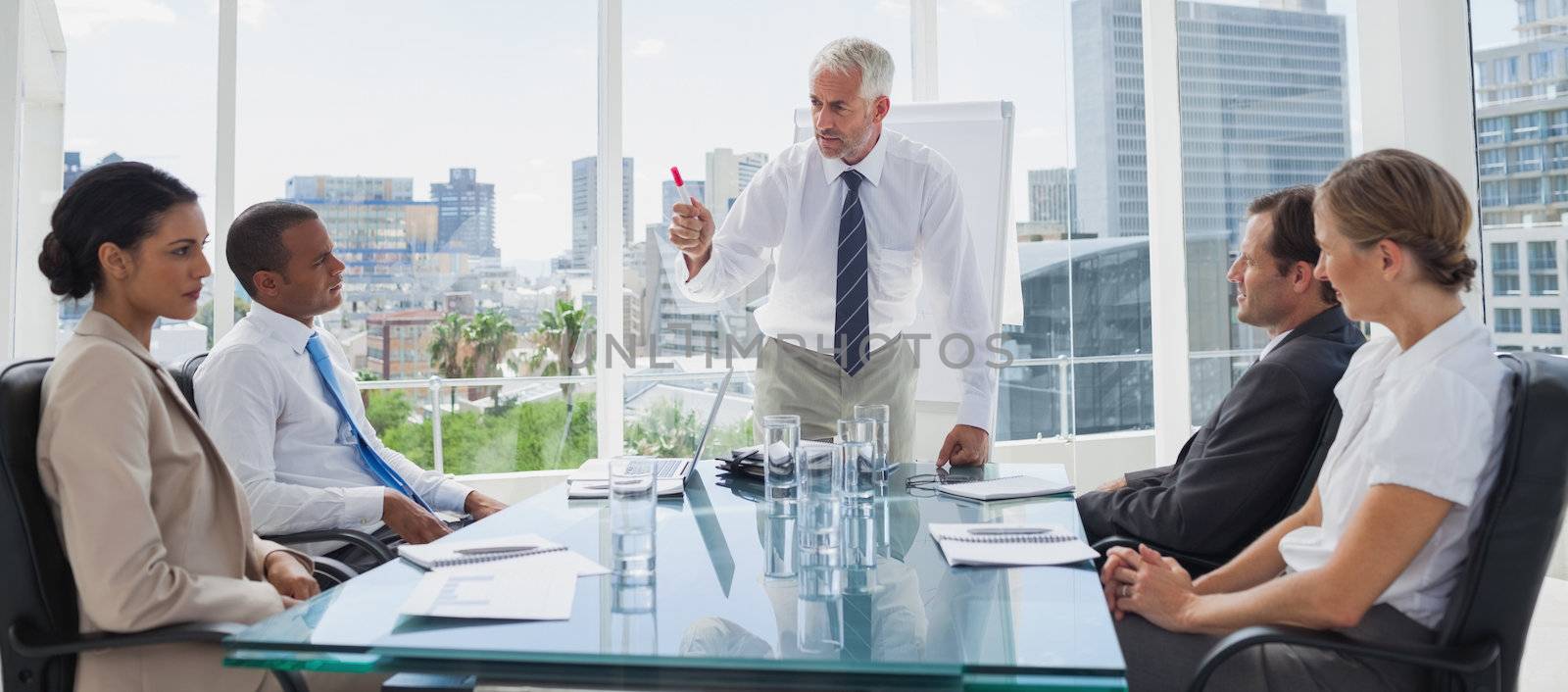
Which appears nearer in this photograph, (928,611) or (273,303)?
(928,611)

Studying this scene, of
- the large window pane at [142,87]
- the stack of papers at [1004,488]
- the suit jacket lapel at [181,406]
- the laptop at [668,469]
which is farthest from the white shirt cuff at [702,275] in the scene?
the large window pane at [142,87]

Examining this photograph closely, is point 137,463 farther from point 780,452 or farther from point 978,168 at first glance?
point 978,168

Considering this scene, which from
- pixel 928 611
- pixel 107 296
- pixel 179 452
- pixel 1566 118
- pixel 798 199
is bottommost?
pixel 928 611

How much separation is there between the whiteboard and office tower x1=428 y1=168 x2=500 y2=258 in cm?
166

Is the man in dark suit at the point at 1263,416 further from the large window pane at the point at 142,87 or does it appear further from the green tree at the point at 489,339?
the large window pane at the point at 142,87

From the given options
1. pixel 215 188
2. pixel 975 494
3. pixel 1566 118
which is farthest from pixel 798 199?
pixel 215 188

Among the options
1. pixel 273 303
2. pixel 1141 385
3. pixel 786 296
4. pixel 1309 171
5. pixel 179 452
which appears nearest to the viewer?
pixel 179 452

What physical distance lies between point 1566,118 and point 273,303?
376cm

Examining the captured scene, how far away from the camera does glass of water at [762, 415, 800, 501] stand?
6.68 ft

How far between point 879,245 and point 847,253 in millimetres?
122

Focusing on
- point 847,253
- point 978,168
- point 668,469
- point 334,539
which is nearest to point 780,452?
point 668,469

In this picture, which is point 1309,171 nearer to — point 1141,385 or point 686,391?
point 1141,385

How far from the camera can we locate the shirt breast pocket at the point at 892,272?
327cm

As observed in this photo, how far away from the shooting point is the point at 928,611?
4.63 feet
